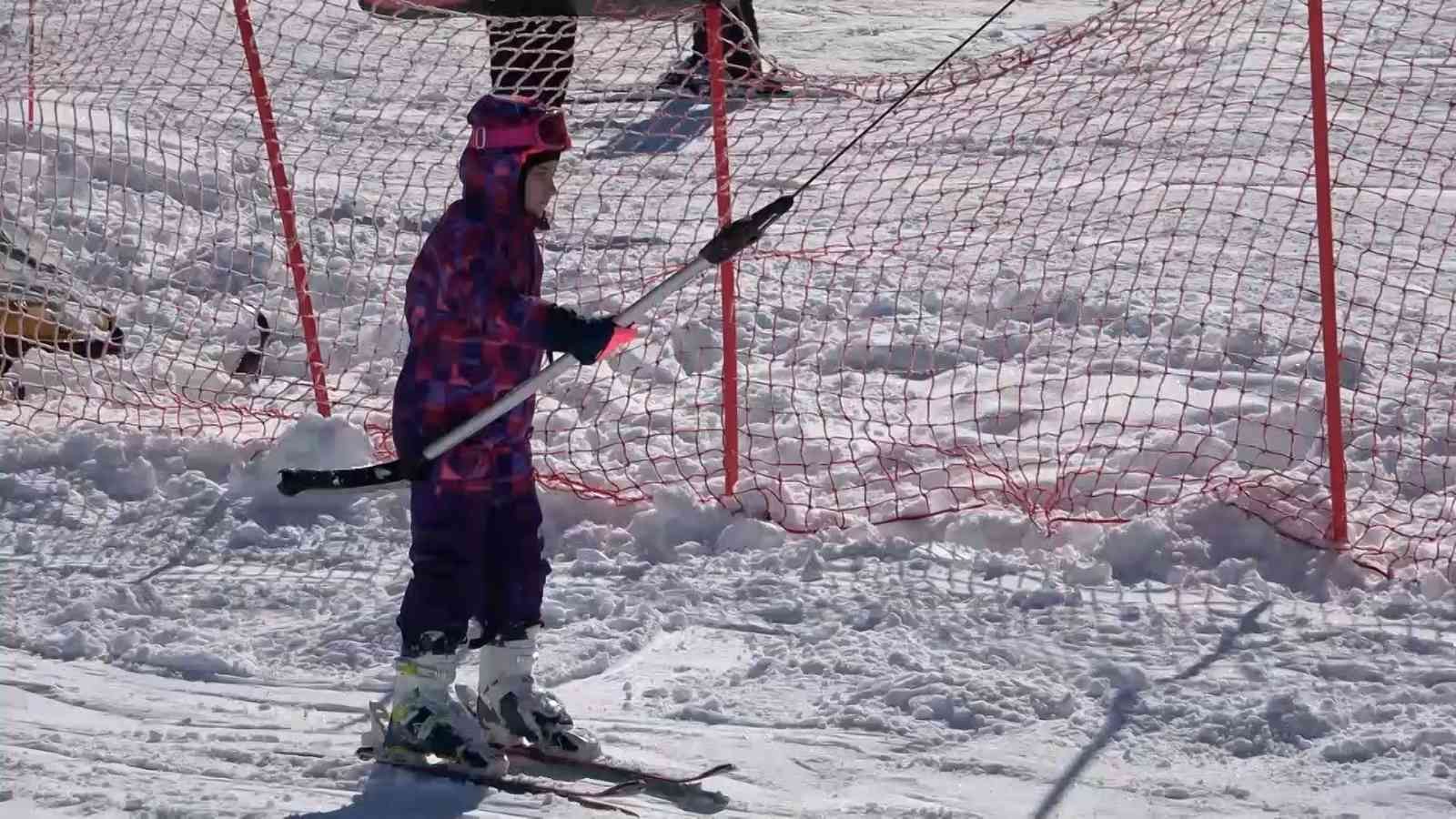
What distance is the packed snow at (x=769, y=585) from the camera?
13.3 ft

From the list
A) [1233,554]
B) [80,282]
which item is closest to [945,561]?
[1233,554]

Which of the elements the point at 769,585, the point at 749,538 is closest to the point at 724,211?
the point at 749,538

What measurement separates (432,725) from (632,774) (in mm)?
469

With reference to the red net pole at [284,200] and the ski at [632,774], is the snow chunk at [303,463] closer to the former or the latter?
the red net pole at [284,200]

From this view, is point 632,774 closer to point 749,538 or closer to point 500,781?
point 500,781

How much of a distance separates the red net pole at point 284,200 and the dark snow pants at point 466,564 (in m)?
2.40

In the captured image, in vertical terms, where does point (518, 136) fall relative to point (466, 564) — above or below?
above

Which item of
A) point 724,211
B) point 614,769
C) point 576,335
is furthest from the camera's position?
point 724,211

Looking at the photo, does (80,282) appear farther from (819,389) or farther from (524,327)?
(524,327)

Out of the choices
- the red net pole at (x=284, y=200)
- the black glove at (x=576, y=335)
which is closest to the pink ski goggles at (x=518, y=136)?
the black glove at (x=576, y=335)

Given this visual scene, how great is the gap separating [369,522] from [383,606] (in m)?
0.64

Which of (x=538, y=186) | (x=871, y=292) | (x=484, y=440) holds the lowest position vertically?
(x=484, y=440)

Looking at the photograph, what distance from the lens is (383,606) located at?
5.10 m

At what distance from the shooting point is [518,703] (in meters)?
4.20
